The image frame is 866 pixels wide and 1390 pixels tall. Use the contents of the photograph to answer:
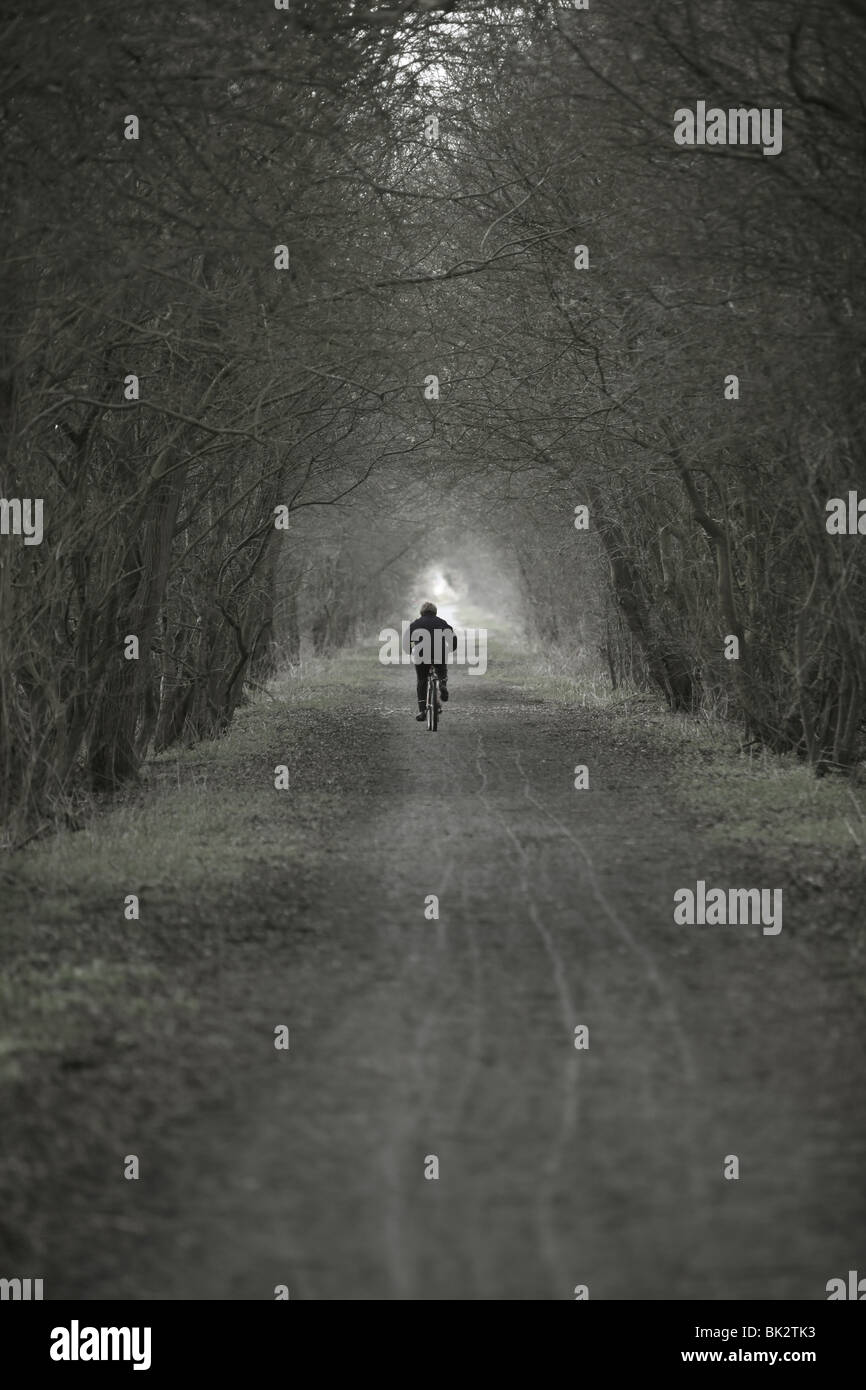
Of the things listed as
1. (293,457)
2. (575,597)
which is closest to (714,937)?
(293,457)

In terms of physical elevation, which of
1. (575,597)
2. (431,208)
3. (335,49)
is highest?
(431,208)

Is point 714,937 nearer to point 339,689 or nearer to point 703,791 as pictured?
point 703,791

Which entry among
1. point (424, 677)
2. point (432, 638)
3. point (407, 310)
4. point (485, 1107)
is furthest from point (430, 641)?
point (485, 1107)

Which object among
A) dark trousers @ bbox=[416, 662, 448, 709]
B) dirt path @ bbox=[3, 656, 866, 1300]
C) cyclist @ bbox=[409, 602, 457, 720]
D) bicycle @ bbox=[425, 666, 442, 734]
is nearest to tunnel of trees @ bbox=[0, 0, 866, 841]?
cyclist @ bbox=[409, 602, 457, 720]

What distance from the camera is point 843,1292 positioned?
4.49m

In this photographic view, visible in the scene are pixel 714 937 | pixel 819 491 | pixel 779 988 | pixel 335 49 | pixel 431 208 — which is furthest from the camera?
pixel 431 208

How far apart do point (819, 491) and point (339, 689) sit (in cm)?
2074

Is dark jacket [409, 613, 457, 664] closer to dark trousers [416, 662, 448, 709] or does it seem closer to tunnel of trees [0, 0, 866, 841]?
dark trousers [416, 662, 448, 709]

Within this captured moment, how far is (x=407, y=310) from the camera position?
57.7 feet

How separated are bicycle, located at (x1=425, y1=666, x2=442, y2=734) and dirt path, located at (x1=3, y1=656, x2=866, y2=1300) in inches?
453

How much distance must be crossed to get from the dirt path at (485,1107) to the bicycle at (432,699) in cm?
1150

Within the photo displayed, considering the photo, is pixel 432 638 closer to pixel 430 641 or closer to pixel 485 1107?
pixel 430 641

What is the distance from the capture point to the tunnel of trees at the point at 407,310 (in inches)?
396
